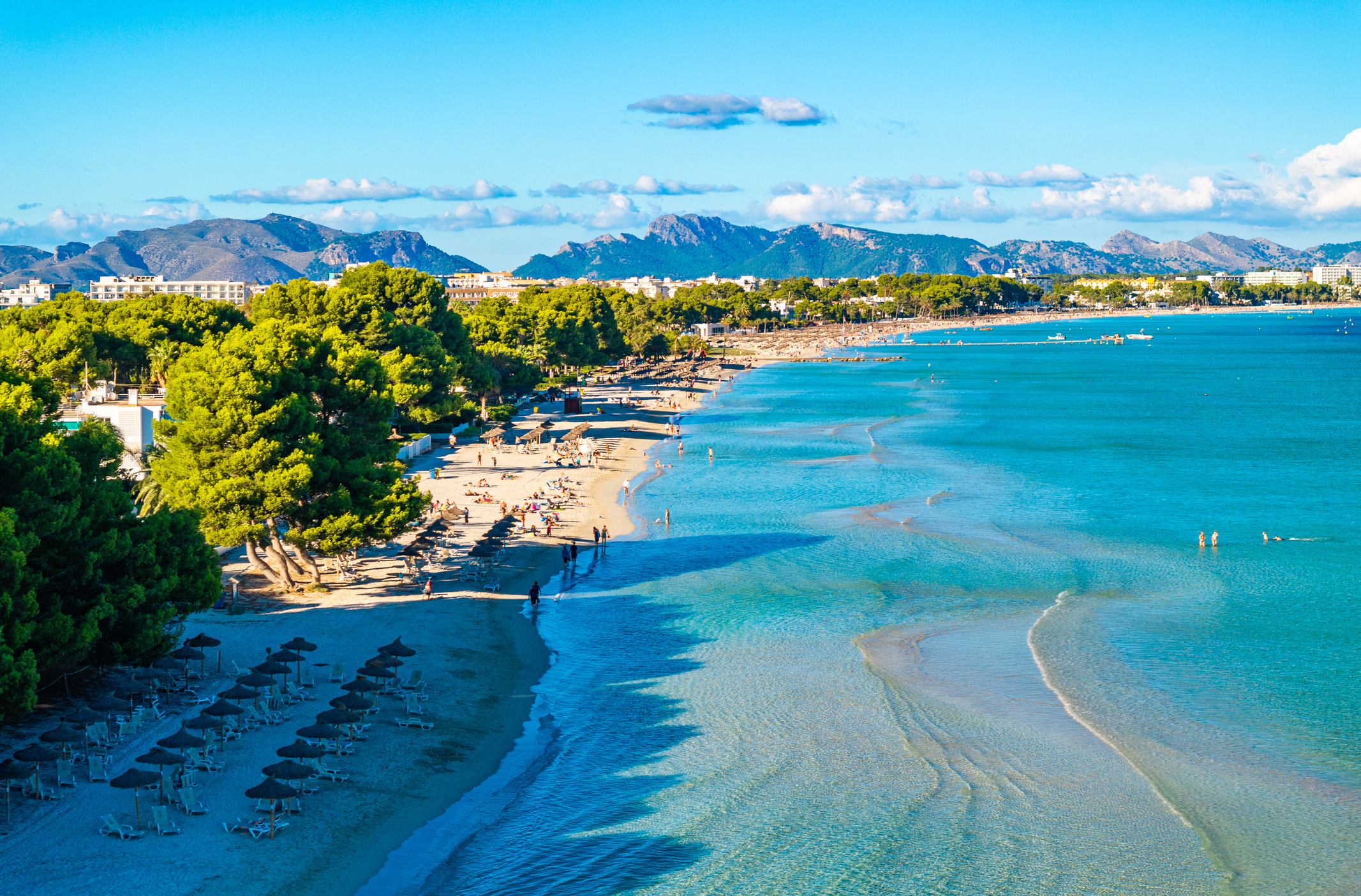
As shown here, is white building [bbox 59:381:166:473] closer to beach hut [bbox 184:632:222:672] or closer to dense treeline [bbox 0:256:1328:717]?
dense treeline [bbox 0:256:1328:717]

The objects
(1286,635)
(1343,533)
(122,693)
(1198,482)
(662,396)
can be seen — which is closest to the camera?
(122,693)

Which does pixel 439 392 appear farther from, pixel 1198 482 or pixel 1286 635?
pixel 1286 635

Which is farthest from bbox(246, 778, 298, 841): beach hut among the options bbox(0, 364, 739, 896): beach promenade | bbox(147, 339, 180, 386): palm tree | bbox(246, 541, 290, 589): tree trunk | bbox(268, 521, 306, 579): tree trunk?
bbox(147, 339, 180, 386): palm tree

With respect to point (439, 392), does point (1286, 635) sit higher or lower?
lower

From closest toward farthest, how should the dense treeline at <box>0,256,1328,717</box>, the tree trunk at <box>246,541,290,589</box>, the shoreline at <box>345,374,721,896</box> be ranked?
the shoreline at <box>345,374,721,896</box>, the dense treeline at <box>0,256,1328,717</box>, the tree trunk at <box>246,541,290,589</box>

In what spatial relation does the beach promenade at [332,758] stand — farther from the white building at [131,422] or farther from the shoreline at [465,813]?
the white building at [131,422]

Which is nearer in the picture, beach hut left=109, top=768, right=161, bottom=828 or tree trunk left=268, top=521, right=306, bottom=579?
beach hut left=109, top=768, right=161, bottom=828

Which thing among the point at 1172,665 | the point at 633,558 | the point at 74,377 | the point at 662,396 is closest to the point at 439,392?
the point at 74,377

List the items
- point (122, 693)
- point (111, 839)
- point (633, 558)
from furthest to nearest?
point (633, 558) → point (122, 693) → point (111, 839)
